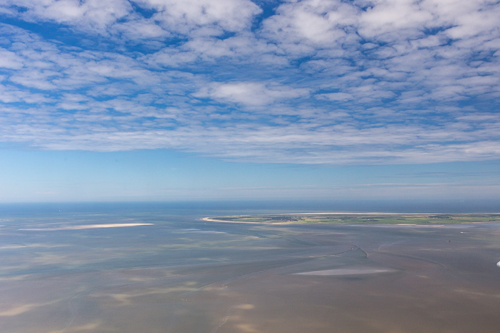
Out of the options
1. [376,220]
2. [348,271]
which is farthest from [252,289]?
[376,220]

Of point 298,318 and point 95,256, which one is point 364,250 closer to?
point 298,318

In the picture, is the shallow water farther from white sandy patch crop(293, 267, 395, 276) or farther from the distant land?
the distant land

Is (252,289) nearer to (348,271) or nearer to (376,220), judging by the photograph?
(348,271)

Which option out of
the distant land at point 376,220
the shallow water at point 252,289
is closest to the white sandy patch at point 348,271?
the shallow water at point 252,289

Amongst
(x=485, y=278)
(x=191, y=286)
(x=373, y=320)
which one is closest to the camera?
(x=373, y=320)

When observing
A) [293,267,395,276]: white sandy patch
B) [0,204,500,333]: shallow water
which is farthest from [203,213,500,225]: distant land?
[293,267,395,276]: white sandy patch

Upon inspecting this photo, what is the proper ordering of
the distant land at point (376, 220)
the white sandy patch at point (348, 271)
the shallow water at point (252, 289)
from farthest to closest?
the distant land at point (376, 220)
the white sandy patch at point (348, 271)
the shallow water at point (252, 289)

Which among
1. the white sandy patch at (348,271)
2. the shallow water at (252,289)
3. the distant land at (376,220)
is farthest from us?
the distant land at (376,220)

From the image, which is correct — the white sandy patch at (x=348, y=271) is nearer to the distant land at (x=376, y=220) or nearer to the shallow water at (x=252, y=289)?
the shallow water at (x=252, y=289)

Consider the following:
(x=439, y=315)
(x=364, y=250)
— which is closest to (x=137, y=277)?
(x=439, y=315)
